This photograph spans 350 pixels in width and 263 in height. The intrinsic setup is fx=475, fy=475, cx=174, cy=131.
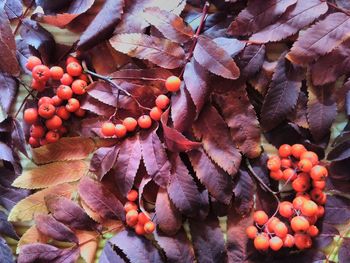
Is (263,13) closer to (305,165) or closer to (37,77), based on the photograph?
(305,165)

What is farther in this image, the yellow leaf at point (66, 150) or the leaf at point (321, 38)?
the yellow leaf at point (66, 150)

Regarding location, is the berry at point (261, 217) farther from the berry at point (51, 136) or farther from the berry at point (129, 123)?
the berry at point (51, 136)

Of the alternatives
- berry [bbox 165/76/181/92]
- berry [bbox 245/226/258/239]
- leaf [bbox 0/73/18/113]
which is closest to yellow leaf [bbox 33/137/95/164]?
leaf [bbox 0/73/18/113]

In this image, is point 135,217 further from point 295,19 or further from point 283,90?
point 295,19

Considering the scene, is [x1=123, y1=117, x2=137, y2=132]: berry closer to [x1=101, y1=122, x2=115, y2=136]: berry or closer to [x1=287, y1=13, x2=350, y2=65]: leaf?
[x1=101, y1=122, x2=115, y2=136]: berry

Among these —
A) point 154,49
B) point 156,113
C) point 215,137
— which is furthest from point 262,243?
point 154,49

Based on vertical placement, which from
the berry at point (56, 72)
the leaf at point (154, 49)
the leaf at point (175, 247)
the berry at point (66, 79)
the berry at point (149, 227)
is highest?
the leaf at point (154, 49)

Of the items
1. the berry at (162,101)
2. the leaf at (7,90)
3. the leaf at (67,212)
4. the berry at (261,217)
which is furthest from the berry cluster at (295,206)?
the leaf at (7,90)
